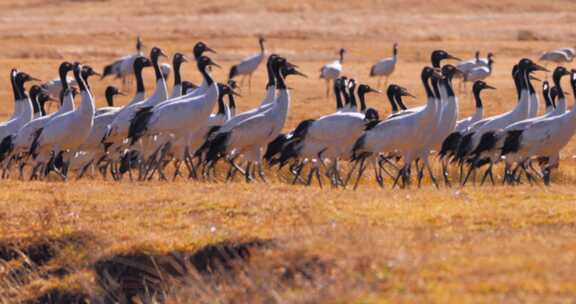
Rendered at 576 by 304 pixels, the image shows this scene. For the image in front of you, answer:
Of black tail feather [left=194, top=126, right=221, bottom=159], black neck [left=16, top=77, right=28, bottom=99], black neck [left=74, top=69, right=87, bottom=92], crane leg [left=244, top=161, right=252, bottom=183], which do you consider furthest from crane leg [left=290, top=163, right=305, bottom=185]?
black neck [left=16, top=77, right=28, bottom=99]

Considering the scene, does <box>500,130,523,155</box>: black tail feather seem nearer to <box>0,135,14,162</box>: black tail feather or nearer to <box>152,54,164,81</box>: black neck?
<box>152,54,164,81</box>: black neck

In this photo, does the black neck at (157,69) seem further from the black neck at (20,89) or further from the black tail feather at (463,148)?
the black tail feather at (463,148)

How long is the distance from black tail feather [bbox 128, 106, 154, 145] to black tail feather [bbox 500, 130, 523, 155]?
18.5 feet

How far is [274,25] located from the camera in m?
70.2

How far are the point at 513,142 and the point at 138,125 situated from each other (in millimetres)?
5925

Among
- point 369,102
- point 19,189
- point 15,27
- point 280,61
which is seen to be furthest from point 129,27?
point 19,189

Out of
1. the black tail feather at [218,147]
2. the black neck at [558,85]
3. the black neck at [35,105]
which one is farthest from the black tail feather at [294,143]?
the black neck at [35,105]

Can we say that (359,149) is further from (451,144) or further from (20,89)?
(20,89)

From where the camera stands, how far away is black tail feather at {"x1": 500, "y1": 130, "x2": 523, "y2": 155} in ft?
66.9

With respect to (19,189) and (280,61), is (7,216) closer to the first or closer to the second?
(19,189)

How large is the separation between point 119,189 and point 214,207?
2.28 metres

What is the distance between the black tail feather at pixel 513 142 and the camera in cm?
2041

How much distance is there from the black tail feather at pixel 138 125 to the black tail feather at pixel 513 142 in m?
5.65

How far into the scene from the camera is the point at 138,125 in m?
21.5
